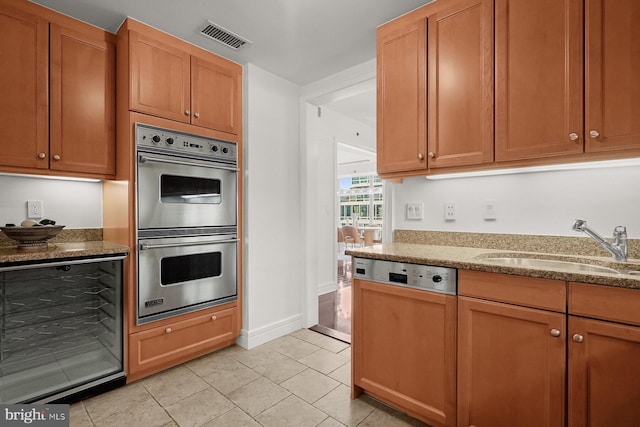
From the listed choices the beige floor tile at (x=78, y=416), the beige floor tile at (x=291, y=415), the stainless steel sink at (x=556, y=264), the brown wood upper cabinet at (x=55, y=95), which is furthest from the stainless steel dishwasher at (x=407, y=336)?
the brown wood upper cabinet at (x=55, y=95)

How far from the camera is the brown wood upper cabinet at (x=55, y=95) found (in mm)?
1856

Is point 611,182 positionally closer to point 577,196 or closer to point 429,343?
point 577,196

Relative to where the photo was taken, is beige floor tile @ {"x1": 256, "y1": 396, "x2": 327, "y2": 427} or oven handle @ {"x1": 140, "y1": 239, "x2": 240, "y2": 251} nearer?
beige floor tile @ {"x1": 256, "y1": 396, "x2": 327, "y2": 427}

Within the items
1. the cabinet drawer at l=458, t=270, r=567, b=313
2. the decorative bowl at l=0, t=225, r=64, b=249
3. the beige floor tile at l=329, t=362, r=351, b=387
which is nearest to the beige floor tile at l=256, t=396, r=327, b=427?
the beige floor tile at l=329, t=362, r=351, b=387

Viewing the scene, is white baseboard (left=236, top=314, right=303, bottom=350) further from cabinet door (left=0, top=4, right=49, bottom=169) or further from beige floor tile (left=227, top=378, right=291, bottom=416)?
cabinet door (left=0, top=4, right=49, bottom=169)

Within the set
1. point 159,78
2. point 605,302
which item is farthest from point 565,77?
point 159,78

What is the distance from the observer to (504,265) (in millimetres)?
1388

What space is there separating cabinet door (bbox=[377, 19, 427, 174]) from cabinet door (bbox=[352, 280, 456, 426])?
820mm

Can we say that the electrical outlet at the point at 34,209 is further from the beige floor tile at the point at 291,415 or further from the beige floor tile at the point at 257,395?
the beige floor tile at the point at 291,415

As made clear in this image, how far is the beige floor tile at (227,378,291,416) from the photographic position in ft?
6.14

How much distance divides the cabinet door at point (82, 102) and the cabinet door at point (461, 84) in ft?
7.21

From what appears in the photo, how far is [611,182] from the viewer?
1633 mm

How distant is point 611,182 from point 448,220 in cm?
85

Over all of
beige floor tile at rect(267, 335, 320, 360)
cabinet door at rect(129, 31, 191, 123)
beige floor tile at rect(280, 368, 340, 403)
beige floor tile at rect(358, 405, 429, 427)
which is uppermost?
cabinet door at rect(129, 31, 191, 123)
